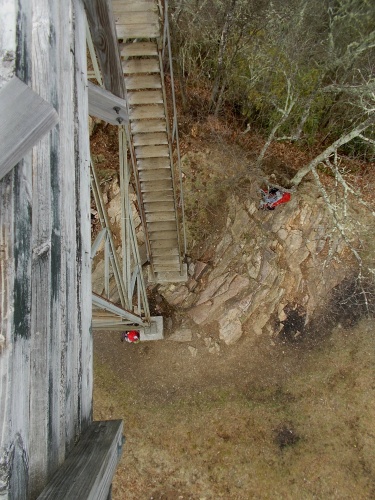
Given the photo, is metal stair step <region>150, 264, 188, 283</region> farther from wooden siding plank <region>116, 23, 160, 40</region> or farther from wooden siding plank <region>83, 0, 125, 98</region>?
wooden siding plank <region>83, 0, 125, 98</region>

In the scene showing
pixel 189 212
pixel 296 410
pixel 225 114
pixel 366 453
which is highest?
pixel 225 114

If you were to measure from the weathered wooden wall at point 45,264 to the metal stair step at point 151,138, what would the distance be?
4.70m

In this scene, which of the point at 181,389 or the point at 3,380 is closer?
the point at 3,380

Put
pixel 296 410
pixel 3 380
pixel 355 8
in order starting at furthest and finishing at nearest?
pixel 296 410, pixel 355 8, pixel 3 380

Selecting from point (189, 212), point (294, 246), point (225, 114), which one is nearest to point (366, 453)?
point (294, 246)

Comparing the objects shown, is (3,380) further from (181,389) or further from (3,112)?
(181,389)

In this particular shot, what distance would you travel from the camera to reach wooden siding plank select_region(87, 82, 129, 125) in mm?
3058

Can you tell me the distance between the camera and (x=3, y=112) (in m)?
0.77

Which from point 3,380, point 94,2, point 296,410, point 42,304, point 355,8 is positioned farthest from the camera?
point 296,410

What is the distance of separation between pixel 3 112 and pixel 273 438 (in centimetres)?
1089

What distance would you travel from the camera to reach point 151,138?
6.70 metres

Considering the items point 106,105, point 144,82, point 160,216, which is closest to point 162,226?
point 160,216

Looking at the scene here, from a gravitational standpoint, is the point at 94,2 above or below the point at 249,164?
below

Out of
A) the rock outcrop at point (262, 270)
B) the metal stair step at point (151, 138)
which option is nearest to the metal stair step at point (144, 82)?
the metal stair step at point (151, 138)
